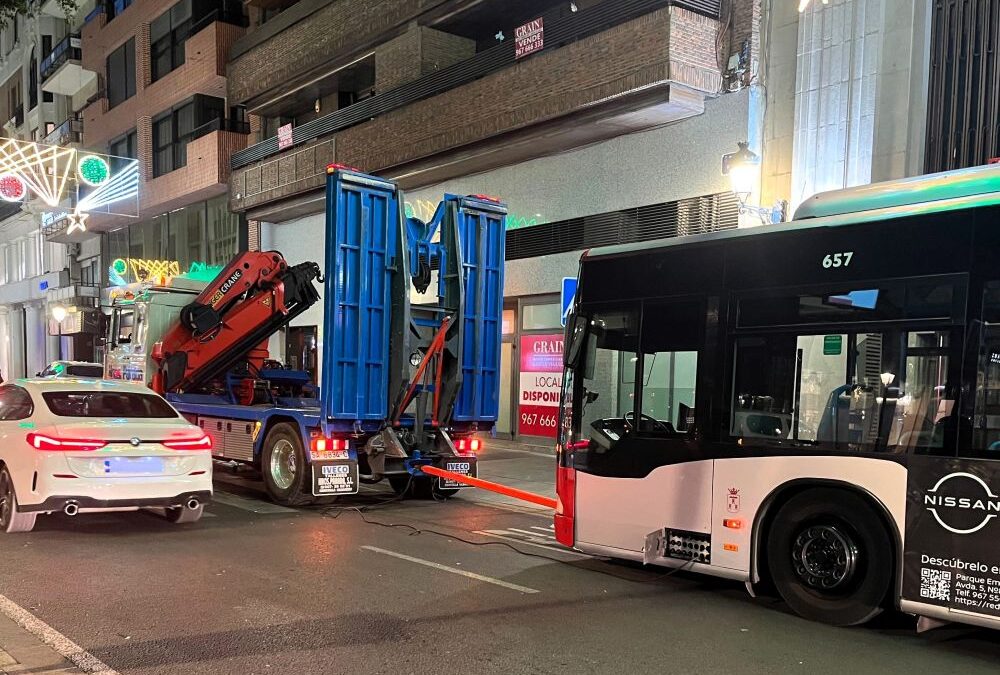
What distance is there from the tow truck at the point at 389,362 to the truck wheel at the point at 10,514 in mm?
3010

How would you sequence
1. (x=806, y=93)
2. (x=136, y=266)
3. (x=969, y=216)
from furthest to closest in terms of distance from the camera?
(x=136, y=266) < (x=806, y=93) < (x=969, y=216)

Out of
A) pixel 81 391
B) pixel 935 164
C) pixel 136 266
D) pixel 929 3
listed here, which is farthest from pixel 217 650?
Result: pixel 136 266

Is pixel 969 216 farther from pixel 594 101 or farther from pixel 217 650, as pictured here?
pixel 594 101

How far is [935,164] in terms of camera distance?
1159 centimetres

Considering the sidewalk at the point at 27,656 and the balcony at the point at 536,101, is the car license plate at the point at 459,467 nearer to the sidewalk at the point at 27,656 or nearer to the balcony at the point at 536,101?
the sidewalk at the point at 27,656

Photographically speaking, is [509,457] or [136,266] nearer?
[509,457]


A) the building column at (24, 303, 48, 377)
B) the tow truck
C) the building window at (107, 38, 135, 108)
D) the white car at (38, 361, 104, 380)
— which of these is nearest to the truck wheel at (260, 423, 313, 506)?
the tow truck

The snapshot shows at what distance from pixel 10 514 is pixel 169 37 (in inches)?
1043

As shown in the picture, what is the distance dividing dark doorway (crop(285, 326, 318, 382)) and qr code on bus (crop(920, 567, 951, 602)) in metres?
20.3

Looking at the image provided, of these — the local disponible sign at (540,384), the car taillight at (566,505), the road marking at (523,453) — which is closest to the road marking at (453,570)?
the car taillight at (566,505)

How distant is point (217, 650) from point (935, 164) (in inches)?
446

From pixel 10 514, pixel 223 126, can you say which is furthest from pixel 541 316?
pixel 223 126

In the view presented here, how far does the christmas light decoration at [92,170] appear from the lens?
2487cm

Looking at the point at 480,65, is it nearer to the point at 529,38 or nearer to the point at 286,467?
the point at 529,38
